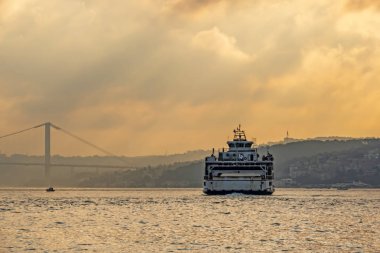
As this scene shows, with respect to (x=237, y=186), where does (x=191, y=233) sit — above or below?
below

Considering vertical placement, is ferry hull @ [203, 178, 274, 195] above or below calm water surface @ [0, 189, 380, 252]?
above

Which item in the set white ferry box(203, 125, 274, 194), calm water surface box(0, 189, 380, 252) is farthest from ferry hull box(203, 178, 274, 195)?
calm water surface box(0, 189, 380, 252)

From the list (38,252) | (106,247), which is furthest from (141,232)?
(38,252)

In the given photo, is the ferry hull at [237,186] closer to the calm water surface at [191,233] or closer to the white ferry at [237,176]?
the white ferry at [237,176]

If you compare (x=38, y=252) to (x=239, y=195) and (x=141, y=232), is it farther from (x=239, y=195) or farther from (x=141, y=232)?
(x=239, y=195)

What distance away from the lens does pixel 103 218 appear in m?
83.6

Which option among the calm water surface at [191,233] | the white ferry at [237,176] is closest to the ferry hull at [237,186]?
the white ferry at [237,176]

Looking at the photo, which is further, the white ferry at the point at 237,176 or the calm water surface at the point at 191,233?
the white ferry at the point at 237,176

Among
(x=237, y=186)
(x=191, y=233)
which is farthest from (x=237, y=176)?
(x=191, y=233)

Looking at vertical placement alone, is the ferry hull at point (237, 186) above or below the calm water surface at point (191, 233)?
above

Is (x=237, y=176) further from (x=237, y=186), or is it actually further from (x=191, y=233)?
(x=191, y=233)

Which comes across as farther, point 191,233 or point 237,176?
point 237,176

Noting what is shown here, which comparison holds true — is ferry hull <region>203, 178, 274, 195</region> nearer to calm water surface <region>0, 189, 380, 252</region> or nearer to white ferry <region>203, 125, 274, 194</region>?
white ferry <region>203, 125, 274, 194</region>

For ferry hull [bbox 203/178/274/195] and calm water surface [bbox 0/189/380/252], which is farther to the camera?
ferry hull [bbox 203/178/274/195]
